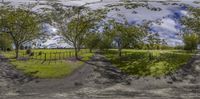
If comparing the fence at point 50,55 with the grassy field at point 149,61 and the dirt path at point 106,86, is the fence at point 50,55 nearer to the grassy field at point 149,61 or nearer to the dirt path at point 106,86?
the dirt path at point 106,86

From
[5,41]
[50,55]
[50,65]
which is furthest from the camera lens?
[5,41]

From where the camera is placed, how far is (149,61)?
1984 inches

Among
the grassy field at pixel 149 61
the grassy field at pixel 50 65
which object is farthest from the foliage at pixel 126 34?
the grassy field at pixel 50 65

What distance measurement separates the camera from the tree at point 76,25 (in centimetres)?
5269

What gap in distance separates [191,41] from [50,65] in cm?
2130

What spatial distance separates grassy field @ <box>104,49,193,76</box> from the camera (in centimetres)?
4900

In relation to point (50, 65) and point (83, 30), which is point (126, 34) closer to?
point (83, 30)

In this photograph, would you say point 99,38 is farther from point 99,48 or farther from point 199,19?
point 199,19

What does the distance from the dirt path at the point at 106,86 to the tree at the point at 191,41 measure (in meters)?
2.29

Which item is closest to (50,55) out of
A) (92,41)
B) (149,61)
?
(92,41)

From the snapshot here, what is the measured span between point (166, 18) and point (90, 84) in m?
18.6

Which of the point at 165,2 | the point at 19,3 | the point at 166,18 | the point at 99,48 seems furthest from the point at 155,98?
the point at 19,3

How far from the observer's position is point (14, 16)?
2108 inches

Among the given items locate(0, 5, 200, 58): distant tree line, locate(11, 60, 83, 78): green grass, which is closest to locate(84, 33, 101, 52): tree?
locate(0, 5, 200, 58): distant tree line
